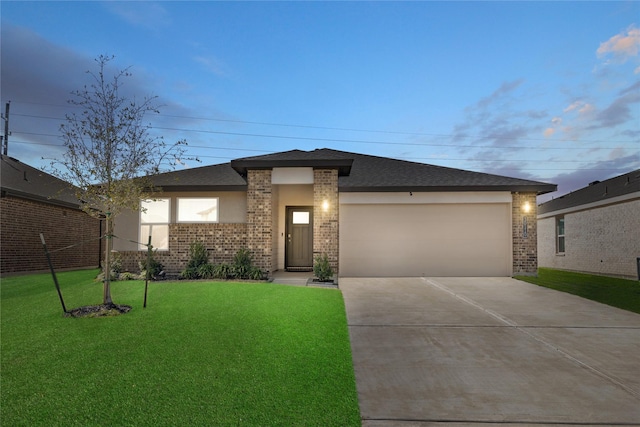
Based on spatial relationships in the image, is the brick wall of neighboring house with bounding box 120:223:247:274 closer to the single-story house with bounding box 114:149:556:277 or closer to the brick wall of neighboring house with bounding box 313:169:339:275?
the single-story house with bounding box 114:149:556:277

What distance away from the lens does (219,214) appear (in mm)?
11375

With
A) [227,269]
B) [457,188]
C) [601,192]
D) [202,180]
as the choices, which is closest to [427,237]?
[457,188]

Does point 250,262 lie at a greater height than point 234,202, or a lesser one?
lesser

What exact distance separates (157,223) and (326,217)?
5.55m

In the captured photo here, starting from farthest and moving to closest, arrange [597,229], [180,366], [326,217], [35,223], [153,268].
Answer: [597,229] < [35,223] < [326,217] < [153,268] < [180,366]

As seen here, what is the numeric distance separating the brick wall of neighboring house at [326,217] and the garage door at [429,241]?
1067 mm

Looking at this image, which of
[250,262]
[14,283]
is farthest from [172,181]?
[14,283]

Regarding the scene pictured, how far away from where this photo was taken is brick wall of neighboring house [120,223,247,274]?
1112 cm

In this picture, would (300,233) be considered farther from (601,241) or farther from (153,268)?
(601,241)

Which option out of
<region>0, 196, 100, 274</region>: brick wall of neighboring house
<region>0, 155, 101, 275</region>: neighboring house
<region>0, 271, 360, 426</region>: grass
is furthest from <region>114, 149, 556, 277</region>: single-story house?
<region>0, 271, 360, 426</region>: grass

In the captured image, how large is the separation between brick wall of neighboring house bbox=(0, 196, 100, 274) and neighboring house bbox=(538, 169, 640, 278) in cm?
1769

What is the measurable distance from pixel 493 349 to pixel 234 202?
8.76 m

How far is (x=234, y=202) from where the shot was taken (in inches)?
448

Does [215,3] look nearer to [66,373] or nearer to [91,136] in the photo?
[91,136]
